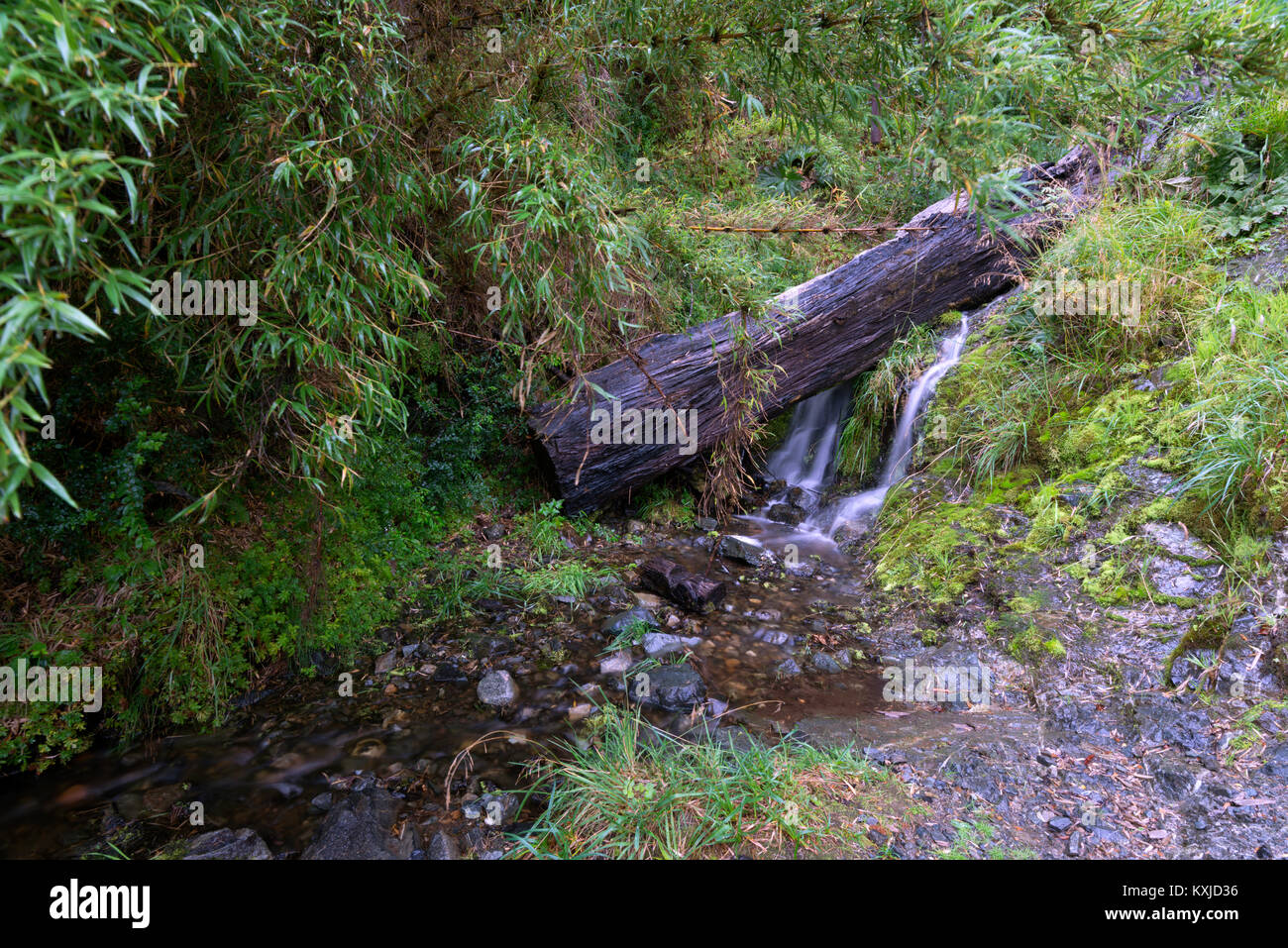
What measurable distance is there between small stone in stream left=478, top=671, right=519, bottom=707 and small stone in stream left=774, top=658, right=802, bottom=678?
1.34 metres

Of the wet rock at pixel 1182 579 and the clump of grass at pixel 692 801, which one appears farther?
the wet rock at pixel 1182 579

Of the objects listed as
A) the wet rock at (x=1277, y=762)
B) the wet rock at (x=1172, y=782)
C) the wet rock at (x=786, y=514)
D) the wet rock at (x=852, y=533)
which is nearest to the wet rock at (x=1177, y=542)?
the wet rock at (x=1277, y=762)

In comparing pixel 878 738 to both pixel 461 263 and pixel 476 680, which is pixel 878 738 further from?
pixel 461 263

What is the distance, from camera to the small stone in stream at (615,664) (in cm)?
342

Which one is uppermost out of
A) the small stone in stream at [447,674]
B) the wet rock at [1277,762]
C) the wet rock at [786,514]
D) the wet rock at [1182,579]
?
the wet rock at [786,514]

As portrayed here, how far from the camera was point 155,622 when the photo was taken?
9.11 ft

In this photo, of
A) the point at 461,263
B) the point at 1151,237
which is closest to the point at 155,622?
the point at 461,263

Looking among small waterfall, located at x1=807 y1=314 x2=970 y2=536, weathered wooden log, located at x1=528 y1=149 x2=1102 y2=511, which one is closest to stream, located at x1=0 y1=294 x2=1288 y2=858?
small waterfall, located at x1=807 y1=314 x2=970 y2=536

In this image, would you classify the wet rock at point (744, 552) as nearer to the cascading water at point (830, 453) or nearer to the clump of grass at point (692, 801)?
the cascading water at point (830, 453)

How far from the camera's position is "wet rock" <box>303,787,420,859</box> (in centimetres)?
226

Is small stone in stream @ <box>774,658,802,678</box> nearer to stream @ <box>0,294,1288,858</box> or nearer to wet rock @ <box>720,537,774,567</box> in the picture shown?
stream @ <box>0,294,1288,858</box>

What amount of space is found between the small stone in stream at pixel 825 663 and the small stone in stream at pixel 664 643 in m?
0.64

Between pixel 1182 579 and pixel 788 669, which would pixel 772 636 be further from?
pixel 1182 579

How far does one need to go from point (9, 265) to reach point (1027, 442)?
4666 millimetres
